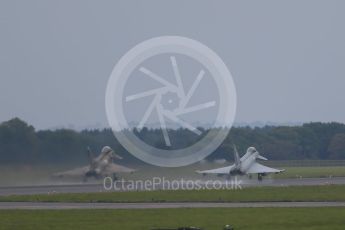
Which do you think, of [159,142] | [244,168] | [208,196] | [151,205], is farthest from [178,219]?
[159,142]

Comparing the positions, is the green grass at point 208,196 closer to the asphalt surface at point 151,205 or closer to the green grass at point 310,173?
the asphalt surface at point 151,205

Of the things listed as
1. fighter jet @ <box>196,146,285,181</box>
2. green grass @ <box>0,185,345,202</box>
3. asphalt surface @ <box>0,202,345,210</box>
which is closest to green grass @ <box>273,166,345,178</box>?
fighter jet @ <box>196,146,285,181</box>

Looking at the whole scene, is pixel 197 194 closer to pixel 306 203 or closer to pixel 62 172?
pixel 306 203

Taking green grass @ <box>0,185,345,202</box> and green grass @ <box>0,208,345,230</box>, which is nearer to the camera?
green grass @ <box>0,208,345,230</box>

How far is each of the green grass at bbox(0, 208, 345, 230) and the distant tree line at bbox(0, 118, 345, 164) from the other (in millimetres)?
28110

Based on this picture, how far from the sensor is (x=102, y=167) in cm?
8188

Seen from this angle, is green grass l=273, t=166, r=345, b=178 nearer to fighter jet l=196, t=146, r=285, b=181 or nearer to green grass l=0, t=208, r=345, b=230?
fighter jet l=196, t=146, r=285, b=181

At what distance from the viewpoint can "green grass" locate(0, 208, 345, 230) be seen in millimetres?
37531

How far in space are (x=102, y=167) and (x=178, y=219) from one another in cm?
4176

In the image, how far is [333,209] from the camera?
151 ft

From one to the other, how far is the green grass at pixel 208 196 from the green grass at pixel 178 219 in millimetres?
8989

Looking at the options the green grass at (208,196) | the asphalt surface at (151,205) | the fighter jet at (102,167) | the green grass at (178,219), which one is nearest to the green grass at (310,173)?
the fighter jet at (102,167)

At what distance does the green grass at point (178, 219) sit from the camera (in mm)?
37531

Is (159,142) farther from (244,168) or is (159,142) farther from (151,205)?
(151,205)
